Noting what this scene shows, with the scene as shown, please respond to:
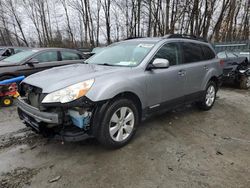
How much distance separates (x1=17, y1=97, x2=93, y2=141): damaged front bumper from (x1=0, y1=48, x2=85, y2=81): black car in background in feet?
11.9

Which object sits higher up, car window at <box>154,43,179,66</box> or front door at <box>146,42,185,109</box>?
car window at <box>154,43,179,66</box>

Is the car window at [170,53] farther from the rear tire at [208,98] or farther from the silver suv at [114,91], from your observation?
the rear tire at [208,98]

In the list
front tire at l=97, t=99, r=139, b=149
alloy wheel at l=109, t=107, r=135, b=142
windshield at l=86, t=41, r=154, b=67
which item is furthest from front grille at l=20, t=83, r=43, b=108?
windshield at l=86, t=41, r=154, b=67

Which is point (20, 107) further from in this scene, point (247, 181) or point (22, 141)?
point (247, 181)

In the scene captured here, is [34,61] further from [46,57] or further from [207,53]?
[207,53]

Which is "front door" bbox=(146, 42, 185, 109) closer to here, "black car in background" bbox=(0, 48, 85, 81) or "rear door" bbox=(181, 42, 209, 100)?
"rear door" bbox=(181, 42, 209, 100)

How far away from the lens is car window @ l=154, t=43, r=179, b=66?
3.27 meters

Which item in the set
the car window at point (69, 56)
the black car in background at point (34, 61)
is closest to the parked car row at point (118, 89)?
the black car in background at point (34, 61)

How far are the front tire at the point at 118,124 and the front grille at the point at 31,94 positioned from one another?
2.95ft

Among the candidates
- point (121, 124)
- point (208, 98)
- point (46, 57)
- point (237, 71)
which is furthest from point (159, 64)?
point (237, 71)

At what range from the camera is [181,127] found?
12.0 ft

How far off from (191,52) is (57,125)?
10.1 ft

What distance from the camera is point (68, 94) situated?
227 cm

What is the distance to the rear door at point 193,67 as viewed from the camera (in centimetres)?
375
